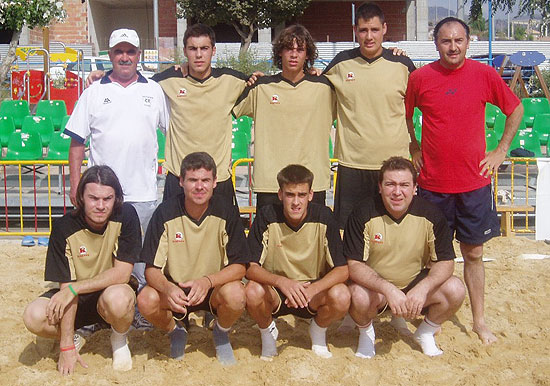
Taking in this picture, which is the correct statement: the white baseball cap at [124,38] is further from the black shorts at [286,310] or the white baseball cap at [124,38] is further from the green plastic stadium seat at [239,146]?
the green plastic stadium seat at [239,146]

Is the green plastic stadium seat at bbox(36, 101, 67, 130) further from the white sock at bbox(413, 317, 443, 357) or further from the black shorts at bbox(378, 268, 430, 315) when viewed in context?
the white sock at bbox(413, 317, 443, 357)

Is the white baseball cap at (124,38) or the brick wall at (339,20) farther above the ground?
the brick wall at (339,20)

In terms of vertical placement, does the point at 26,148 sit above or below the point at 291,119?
below

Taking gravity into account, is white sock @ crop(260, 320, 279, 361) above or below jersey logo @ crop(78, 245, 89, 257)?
below

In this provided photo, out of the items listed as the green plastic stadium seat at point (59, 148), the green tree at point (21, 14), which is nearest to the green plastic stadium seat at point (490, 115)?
the green plastic stadium seat at point (59, 148)

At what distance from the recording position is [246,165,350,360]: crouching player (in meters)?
4.29

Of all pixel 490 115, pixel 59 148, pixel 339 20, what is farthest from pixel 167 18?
pixel 59 148

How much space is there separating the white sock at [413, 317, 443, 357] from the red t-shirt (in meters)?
0.91

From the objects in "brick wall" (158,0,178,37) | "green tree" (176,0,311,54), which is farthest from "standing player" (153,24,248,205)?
"brick wall" (158,0,178,37)

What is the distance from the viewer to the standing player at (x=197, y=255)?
424cm

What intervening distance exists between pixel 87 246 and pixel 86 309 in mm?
412

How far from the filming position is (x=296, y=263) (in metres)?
4.47

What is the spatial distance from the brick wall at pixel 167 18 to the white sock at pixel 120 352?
1196 inches

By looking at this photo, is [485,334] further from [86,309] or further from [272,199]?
[86,309]
